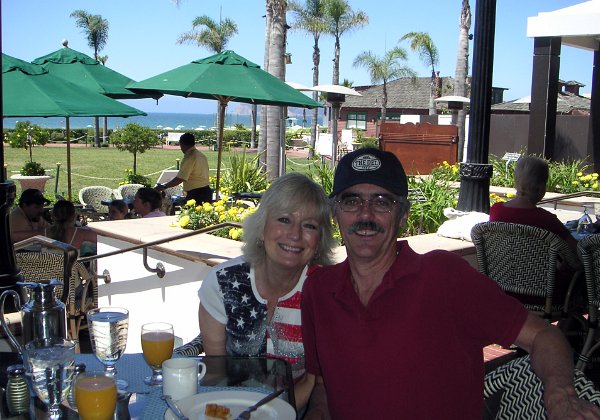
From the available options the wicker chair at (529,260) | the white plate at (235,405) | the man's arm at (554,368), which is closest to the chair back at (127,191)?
the wicker chair at (529,260)

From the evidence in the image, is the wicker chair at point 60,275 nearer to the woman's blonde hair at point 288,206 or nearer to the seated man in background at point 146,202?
the woman's blonde hair at point 288,206

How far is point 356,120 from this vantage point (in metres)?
61.0

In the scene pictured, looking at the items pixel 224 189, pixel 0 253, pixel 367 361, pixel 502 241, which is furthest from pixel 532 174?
pixel 224 189

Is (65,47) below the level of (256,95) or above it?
above

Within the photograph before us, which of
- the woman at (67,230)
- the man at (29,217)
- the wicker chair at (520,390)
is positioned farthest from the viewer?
the man at (29,217)

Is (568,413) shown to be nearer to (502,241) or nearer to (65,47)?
(502,241)

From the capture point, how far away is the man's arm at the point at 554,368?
163cm

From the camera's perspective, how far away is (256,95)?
6.77 meters

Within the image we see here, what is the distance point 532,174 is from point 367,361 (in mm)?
3232

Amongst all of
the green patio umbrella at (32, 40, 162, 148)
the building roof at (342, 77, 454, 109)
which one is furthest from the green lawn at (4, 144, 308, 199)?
the building roof at (342, 77, 454, 109)

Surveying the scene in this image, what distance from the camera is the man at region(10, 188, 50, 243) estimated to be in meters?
6.25

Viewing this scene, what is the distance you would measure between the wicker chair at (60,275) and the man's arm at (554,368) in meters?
2.88

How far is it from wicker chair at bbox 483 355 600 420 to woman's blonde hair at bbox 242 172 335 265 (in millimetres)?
983

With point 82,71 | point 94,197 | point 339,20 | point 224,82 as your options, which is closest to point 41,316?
point 224,82
